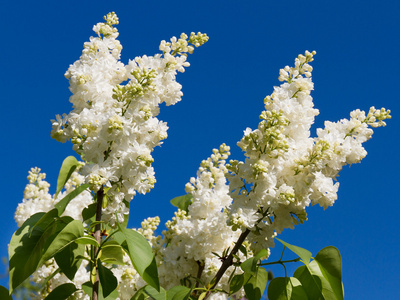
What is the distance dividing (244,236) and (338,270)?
0.48 meters

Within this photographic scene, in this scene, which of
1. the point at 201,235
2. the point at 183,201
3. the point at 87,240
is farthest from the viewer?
the point at 183,201

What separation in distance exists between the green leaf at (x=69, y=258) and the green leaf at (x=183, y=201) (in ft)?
3.30

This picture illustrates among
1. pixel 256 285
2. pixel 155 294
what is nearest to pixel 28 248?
pixel 155 294

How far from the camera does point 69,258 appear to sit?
217cm

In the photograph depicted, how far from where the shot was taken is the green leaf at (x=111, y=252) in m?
2.17

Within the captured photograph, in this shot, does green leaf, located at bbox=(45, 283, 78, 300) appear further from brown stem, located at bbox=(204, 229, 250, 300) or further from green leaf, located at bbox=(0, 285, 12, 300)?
brown stem, located at bbox=(204, 229, 250, 300)

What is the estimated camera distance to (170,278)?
2764 mm

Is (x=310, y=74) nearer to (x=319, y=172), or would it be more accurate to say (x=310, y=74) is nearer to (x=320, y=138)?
(x=320, y=138)

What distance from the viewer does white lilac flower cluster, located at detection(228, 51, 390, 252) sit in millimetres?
2184

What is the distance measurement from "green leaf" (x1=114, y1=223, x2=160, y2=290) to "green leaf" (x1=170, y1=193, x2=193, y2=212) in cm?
112

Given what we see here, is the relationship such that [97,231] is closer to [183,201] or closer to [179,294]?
Answer: [179,294]

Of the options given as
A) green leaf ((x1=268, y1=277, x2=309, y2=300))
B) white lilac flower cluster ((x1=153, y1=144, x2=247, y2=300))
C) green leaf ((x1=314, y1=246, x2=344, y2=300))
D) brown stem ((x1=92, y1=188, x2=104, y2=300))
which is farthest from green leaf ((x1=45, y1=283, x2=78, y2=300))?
green leaf ((x1=314, y1=246, x2=344, y2=300))

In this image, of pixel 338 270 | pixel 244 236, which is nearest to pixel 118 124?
pixel 244 236

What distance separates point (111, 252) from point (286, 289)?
2.79 ft
